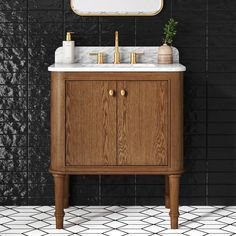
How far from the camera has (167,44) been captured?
4.92 metres

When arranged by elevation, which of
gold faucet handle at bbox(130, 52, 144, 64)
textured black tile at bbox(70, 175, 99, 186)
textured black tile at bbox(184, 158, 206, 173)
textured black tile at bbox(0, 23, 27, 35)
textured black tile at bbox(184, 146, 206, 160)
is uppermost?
textured black tile at bbox(0, 23, 27, 35)

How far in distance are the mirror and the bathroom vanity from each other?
1.93 feet

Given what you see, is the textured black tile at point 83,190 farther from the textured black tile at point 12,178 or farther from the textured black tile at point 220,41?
the textured black tile at point 220,41

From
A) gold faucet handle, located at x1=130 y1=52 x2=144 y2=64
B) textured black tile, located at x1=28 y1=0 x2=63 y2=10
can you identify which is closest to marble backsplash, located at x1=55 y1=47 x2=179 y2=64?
gold faucet handle, located at x1=130 y1=52 x2=144 y2=64

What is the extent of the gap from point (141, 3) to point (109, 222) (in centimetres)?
142

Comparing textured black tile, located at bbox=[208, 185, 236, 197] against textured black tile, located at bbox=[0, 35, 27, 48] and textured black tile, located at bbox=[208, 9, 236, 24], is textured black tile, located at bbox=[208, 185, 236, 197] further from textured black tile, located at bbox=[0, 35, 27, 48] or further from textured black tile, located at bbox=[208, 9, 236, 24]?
textured black tile, located at bbox=[0, 35, 27, 48]

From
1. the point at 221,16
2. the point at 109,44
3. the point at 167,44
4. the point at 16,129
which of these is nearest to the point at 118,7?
the point at 109,44

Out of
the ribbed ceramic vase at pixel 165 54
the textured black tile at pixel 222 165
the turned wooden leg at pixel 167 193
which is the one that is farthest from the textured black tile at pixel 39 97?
the textured black tile at pixel 222 165

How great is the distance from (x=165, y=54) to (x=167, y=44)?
0.55ft

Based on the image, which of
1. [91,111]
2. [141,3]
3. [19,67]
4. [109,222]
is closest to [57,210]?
[109,222]

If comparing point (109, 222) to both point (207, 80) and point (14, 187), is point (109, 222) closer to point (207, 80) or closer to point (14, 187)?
point (14, 187)

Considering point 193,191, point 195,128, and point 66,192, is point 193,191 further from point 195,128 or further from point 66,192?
point 66,192

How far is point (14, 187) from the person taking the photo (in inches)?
198

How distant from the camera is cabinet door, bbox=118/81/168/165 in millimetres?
4426
